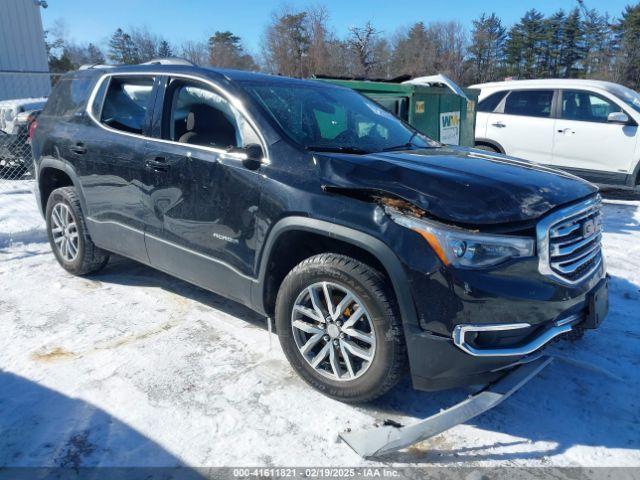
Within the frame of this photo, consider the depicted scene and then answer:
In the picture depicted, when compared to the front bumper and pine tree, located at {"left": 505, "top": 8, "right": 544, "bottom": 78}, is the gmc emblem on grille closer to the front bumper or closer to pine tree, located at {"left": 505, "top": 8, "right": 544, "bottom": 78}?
the front bumper

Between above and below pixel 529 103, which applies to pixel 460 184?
below

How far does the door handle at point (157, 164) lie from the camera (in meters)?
3.47

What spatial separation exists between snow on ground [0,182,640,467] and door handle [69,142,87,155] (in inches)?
47.6

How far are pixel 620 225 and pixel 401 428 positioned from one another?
541cm

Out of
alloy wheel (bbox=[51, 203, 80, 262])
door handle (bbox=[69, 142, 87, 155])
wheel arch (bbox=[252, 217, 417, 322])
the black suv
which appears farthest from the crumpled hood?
alloy wheel (bbox=[51, 203, 80, 262])

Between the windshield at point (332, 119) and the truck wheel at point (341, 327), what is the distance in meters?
0.82

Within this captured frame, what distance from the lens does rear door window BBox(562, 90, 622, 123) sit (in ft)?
26.6

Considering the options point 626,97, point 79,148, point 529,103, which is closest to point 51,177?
point 79,148

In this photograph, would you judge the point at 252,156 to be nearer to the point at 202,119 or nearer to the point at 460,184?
the point at 202,119

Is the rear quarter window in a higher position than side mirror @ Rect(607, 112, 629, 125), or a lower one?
higher

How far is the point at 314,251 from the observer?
298cm

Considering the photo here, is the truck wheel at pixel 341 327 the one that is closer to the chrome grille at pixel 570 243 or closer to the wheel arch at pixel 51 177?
the chrome grille at pixel 570 243

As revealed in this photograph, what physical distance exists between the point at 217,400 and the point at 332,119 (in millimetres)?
2000

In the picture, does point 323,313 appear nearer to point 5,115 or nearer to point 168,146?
point 168,146
